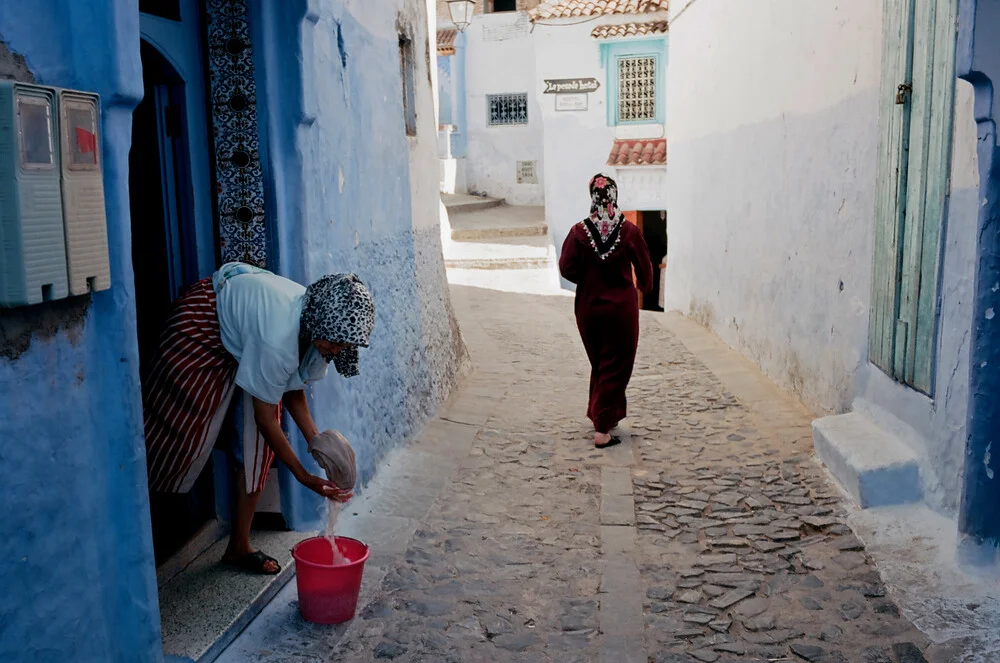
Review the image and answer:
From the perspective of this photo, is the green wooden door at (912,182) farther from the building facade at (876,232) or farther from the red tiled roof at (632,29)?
the red tiled roof at (632,29)

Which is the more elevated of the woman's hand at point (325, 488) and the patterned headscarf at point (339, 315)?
the patterned headscarf at point (339, 315)

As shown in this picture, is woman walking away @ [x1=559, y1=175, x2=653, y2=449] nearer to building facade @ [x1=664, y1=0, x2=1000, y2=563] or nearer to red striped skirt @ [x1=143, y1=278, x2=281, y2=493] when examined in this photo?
building facade @ [x1=664, y1=0, x2=1000, y2=563]

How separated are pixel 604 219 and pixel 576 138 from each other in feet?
49.2

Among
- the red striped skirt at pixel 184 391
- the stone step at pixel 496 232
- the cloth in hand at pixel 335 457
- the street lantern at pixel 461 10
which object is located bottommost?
the stone step at pixel 496 232

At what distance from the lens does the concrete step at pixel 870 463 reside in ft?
16.0

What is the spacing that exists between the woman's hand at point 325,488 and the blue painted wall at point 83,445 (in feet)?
2.25

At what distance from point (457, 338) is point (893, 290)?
4.33 metres

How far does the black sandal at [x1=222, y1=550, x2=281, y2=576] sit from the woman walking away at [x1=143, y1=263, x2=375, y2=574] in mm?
464

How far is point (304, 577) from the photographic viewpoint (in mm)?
3711

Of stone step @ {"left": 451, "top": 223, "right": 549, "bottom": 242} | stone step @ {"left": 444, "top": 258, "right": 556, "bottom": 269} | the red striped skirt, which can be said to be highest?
the red striped skirt

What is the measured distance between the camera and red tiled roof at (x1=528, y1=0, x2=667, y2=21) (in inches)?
770

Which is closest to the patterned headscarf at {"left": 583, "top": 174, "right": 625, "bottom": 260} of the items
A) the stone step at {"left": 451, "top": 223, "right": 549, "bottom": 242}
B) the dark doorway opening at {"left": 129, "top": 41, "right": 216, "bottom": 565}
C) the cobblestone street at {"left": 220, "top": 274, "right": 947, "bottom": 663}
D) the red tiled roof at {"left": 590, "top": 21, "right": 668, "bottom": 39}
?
the cobblestone street at {"left": 220, "top": 274, "right": 947, "bottom": 663}

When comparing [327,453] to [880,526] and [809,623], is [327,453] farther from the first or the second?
[880,526]

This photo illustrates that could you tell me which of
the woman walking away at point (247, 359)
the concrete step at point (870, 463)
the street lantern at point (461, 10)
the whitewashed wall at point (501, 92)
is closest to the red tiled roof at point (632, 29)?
the street lantern at point (461, 10)
